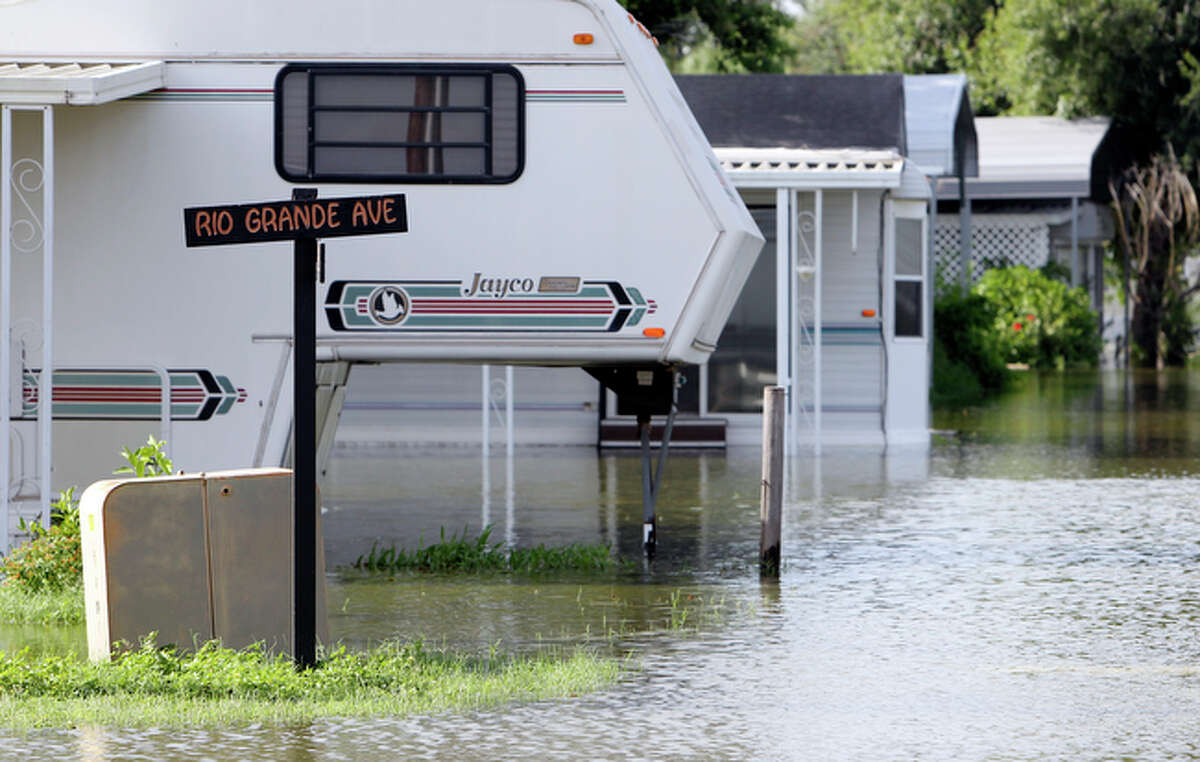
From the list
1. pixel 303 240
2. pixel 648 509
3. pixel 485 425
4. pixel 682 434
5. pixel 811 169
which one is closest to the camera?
pixel 303 240

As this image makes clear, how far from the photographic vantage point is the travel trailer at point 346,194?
11.4 m

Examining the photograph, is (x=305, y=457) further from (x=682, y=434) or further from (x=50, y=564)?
(x=682, y=434)

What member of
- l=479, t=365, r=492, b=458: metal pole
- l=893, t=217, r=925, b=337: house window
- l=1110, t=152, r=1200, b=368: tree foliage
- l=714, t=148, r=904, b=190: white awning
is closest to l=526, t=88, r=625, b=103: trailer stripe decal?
l=714, t=148, r=904, b=190: white awning

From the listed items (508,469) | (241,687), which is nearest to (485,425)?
(508,469)

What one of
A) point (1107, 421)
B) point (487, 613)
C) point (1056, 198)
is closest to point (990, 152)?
point (1056, 198)

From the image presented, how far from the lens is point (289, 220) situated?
7.52m

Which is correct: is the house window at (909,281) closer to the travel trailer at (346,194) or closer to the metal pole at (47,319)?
the travel trailer at (346,194)

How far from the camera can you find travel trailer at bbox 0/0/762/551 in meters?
11.4

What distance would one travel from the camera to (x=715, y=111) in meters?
21.0

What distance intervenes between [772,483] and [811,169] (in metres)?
8.05

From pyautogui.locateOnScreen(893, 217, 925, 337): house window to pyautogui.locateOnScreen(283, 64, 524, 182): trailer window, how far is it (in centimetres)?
912

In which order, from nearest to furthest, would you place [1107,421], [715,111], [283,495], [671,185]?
[283,495]
[671,185]
[715,111]
[1107,421]

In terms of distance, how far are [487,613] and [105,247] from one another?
3647mm

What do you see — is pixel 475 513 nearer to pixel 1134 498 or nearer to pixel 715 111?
pixel 1134 498
